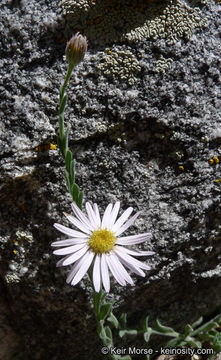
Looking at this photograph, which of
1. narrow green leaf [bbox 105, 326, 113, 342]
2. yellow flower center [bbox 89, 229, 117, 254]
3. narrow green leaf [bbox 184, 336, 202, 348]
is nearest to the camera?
yellow flower center [bbox 89, 229, 117, 254]

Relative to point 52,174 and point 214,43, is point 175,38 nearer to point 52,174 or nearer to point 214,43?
point 214,43

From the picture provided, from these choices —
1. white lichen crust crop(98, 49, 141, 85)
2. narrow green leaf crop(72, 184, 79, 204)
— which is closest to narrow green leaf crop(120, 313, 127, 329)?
narrow green leaf crop(72, 184, 79, 204)

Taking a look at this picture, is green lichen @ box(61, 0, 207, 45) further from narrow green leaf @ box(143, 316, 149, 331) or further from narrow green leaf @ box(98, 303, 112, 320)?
narrow green leaf @ box(143, 316, 149, 331)

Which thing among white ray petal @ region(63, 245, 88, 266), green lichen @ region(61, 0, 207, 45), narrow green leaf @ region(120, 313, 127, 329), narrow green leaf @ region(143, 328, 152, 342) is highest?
green lichen @ region(61, 0, 207, 45)

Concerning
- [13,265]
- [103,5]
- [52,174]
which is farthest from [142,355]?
[103,5]

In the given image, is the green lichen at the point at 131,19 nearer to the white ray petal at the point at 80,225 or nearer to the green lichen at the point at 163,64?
the green lichen at the point at 163,64

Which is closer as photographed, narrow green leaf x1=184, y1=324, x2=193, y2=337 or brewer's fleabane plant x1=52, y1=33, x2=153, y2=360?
brewer's fleabane plant x1=52, y1=33, x2=153, y2=360

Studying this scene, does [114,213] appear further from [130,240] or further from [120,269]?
[120,269]

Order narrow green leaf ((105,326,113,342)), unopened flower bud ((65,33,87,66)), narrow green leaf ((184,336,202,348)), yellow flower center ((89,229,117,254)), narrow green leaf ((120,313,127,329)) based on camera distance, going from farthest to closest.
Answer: narrow green leaf ((184,336,202,348)), narrow green leaf ((120,313,127,329)), narrow green leaf ((105,326,113,342)), yellow flower center ((89,229,117,254)), unopened flower bud ((65,33,87,66))
